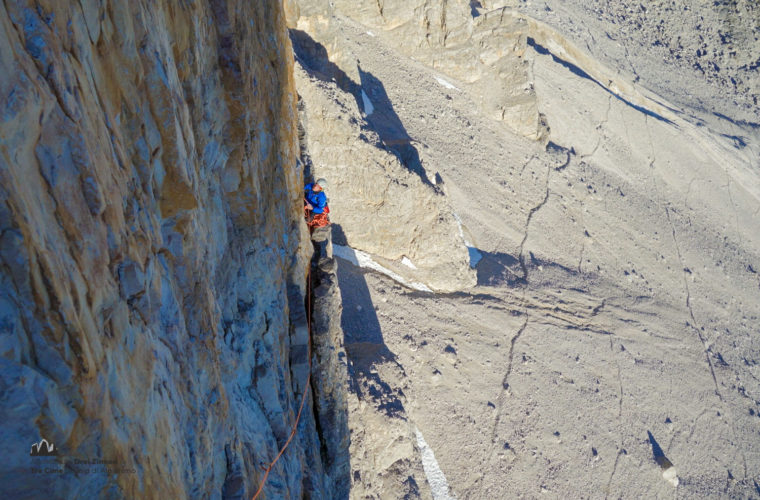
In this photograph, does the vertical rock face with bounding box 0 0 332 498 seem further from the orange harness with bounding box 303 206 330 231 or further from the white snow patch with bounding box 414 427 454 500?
the white snow patch with bounding box 414 427 454 500

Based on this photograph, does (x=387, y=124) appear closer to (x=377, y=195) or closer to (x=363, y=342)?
(x=377, y=195)

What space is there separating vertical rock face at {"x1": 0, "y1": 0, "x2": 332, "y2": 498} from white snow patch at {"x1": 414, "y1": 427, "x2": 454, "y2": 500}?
147 inches

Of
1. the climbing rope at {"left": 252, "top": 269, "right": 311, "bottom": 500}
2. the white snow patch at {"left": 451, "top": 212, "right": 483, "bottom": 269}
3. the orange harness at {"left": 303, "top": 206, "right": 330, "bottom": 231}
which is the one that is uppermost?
the orange harness at {"left": 303, "top": 206, "right": 330, "bottom": 231}

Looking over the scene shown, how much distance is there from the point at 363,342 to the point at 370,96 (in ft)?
25.3

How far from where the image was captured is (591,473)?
10828mm

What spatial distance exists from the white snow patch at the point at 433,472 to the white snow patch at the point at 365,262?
3.50 meters

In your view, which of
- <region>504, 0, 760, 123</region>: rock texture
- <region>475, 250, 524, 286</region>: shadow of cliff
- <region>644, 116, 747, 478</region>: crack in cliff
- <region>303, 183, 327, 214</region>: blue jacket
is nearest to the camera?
Result: <region>303, 183, 327, 214</region>: blue jacket

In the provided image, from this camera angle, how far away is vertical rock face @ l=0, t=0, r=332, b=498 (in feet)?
6.90

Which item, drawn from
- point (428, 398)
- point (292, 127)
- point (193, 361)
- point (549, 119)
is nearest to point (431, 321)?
point (428, 398)

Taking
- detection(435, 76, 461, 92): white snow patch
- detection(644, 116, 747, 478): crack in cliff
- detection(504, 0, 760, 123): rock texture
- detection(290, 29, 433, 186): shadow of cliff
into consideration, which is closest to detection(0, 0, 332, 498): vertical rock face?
detection(290, 29, 433, 186): shadow of cliff

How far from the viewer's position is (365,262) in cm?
1136

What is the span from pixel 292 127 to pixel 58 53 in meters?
5.24

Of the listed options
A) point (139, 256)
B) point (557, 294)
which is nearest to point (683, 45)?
point (557, 294)

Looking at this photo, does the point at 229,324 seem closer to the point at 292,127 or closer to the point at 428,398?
the point at 292,127
